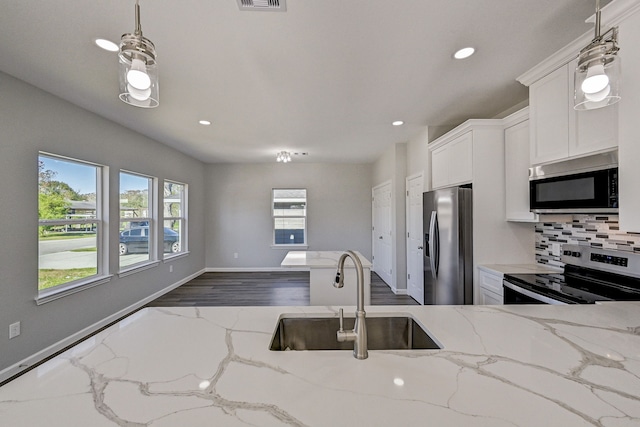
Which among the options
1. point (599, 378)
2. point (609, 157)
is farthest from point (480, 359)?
point (609, 157)

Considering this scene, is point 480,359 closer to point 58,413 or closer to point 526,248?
point 58,413

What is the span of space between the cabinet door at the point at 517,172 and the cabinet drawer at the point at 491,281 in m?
0.59

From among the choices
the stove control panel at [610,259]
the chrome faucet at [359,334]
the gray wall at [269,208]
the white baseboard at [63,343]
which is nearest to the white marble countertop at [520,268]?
the stove control panel at [610,259]

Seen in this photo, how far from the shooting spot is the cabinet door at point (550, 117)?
Answer: 6.25 feet

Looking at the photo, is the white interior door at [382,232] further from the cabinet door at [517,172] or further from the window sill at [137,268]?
the window sill at [137,268]

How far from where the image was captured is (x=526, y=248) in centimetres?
271

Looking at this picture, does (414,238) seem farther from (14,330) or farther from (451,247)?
(14,330)

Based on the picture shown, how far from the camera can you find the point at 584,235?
216cm

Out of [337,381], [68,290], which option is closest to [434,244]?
[337,381]

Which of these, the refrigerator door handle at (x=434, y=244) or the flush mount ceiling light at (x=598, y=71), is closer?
the flush mount ceiling light at (x=598, y=71)

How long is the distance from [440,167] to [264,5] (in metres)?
2.71

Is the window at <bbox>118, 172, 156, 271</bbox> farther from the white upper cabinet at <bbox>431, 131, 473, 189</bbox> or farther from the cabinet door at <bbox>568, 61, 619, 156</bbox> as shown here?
the cabinet door at <bbox>568, 61, 619, 156</bbox>

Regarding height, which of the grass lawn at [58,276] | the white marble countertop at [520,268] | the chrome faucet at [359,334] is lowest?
the grass lawn at [58,276]

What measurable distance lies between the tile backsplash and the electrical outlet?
15.6ft
